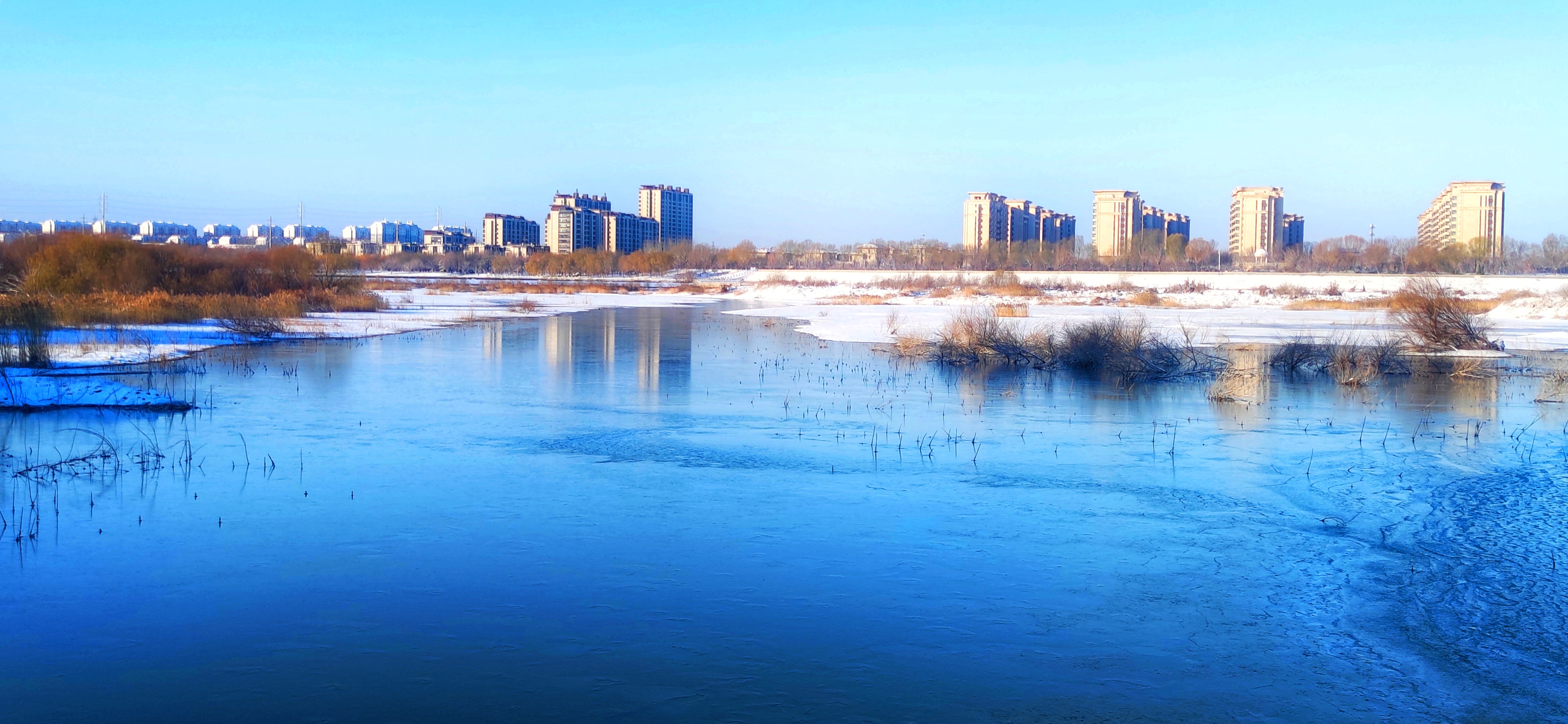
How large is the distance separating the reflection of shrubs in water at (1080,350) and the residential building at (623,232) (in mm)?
136102

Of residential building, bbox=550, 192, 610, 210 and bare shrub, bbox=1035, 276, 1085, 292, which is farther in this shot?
residential building, bbox=550, 192, 610, 210

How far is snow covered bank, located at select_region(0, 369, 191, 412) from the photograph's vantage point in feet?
42.2

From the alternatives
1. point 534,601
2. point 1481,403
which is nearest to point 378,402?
point 534,601

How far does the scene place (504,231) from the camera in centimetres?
18162

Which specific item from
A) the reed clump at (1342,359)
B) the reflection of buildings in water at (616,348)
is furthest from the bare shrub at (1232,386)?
the reflection of buildings in water at (616,348)

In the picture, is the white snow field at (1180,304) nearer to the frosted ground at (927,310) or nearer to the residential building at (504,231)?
the frosted ground at (927,310)

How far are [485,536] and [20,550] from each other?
274 cm

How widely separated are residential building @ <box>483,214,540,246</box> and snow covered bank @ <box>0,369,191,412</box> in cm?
16634

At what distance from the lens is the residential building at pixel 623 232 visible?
16338 cm

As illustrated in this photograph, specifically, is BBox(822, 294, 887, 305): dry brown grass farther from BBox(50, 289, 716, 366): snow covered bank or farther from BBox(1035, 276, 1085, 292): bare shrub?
BBox(1035, 276, 1085, 292): bare shrub

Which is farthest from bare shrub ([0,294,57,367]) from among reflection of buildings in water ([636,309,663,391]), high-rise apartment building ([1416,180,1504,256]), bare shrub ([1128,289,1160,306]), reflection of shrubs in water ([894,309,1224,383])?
high-rise apartment building ([1416,180,1504,256])

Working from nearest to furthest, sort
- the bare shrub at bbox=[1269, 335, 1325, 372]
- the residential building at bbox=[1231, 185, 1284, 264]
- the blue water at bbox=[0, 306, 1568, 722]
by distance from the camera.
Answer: the blue water at bbox=[0, 306, 1568, 722]
the bare shrub at bbox=[1269, 335, 1325, 372]
the residential building at bbox=[1231, 185, 1284, 264]

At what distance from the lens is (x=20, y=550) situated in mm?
6746

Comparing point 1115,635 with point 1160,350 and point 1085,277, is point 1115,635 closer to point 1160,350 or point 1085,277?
point 1160,350
